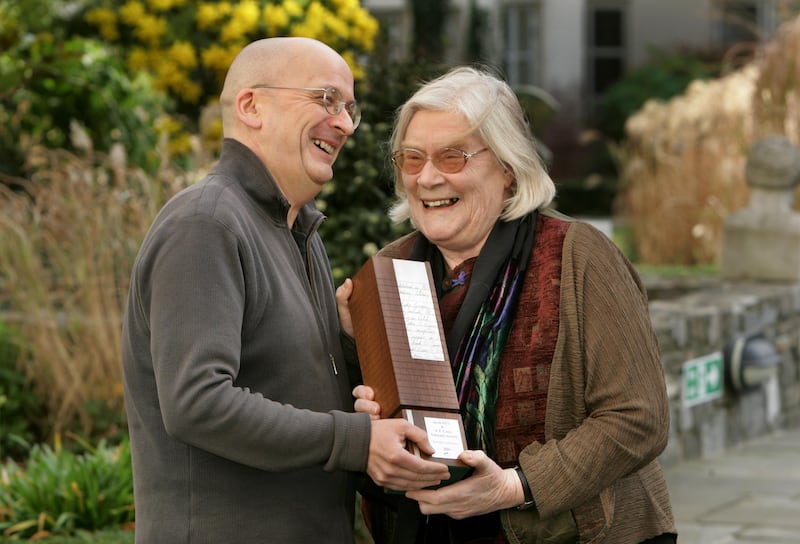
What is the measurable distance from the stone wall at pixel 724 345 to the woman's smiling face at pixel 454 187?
4192mm

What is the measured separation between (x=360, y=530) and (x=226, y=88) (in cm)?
263

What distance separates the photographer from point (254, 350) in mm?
2648

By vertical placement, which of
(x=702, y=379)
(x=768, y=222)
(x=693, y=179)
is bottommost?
(x=702, y=379)

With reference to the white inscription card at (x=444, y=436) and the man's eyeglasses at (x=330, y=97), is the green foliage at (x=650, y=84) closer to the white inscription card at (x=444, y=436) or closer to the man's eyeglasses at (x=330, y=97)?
the man's eyeglasses at (x=330, y=97)

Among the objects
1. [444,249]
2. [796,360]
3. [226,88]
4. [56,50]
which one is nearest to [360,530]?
[444,249]

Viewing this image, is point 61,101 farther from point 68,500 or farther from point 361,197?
point 68,500

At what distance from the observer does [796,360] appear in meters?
9.19

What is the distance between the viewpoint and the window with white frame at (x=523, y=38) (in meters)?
26.0

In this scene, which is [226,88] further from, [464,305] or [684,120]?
[684,120]

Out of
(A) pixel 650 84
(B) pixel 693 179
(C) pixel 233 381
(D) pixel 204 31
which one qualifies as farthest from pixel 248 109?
(A) pixel 650 84

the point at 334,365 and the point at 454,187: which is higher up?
the point at 454,187

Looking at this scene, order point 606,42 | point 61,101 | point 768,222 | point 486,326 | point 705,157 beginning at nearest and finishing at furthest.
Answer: point 486,326 < point 768,222 < point 61,101 < point 705,157 < point 606,42

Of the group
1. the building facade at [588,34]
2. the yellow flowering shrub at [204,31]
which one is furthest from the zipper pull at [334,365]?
the building facade at [588,34]

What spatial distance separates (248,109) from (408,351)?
24.9 inches
